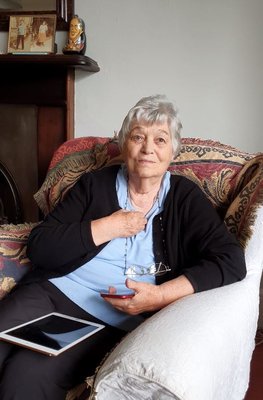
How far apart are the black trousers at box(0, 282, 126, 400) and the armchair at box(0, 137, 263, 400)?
0.05 meters

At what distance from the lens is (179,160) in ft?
5.36

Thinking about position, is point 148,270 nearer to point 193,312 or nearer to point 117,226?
point 117,226

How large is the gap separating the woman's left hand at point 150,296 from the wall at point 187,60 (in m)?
1.13

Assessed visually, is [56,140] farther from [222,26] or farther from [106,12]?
[222,26]

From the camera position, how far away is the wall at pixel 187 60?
2068mm

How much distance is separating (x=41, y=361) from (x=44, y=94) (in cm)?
153

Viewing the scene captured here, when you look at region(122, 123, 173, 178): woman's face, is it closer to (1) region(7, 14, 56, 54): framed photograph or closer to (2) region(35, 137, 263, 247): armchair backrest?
(2) region(35, 137, 263, 247): armchair backrest

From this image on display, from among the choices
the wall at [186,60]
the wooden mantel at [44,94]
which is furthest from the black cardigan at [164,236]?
the wooden mantel at [44,94]

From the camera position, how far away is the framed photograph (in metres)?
2.26

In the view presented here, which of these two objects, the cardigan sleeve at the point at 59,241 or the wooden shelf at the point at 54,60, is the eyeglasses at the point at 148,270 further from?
the wooden shelf at the point at 54,60

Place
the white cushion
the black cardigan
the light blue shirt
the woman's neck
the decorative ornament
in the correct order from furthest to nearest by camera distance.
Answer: the decorative ornament → the woman's neck → the light blue shirt → the black cardigan → the white cushion

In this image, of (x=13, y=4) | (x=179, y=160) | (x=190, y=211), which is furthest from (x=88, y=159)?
(x=13, y=4)

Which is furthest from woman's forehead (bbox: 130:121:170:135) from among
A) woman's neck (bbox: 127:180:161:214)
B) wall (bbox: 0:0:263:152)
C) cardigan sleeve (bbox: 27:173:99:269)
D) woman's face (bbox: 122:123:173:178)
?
wall (bbox: 0:0:263:152)

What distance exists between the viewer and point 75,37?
2.17 metres
